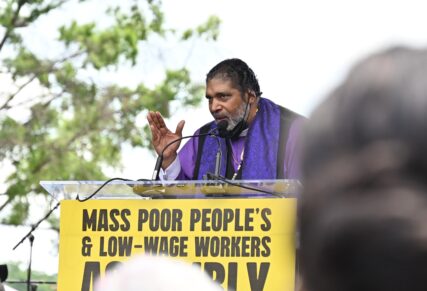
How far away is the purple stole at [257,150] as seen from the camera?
18.4 ft

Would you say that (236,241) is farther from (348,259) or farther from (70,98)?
(70,98)

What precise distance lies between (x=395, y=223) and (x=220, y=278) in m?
3.74

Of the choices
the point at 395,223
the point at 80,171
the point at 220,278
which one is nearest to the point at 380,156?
the point at 395,223

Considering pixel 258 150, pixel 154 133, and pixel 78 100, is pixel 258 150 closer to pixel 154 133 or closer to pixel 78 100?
pixel 154 133

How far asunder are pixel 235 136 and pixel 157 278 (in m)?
4.52

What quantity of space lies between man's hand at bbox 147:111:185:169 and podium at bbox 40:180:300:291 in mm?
529

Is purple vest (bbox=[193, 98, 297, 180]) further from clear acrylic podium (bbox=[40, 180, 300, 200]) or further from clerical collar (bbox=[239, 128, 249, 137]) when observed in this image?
clear acrylic podium (bbox=[40, 180, 300, 200])

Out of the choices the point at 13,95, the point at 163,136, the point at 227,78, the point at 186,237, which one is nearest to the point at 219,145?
the point at 163,136

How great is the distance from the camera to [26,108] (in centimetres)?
2141

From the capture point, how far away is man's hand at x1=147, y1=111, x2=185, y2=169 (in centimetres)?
527

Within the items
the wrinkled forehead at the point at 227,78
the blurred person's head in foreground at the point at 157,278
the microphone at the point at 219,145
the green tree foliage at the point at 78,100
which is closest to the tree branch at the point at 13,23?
the green tree foliage at the point at 78,100

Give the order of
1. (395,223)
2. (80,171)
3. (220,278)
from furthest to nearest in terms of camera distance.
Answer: (80,171)
(220,278)
(395,223)

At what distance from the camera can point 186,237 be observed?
183 inches

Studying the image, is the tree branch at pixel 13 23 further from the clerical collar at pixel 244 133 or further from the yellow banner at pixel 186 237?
the yellow banner at pixel 186 237
